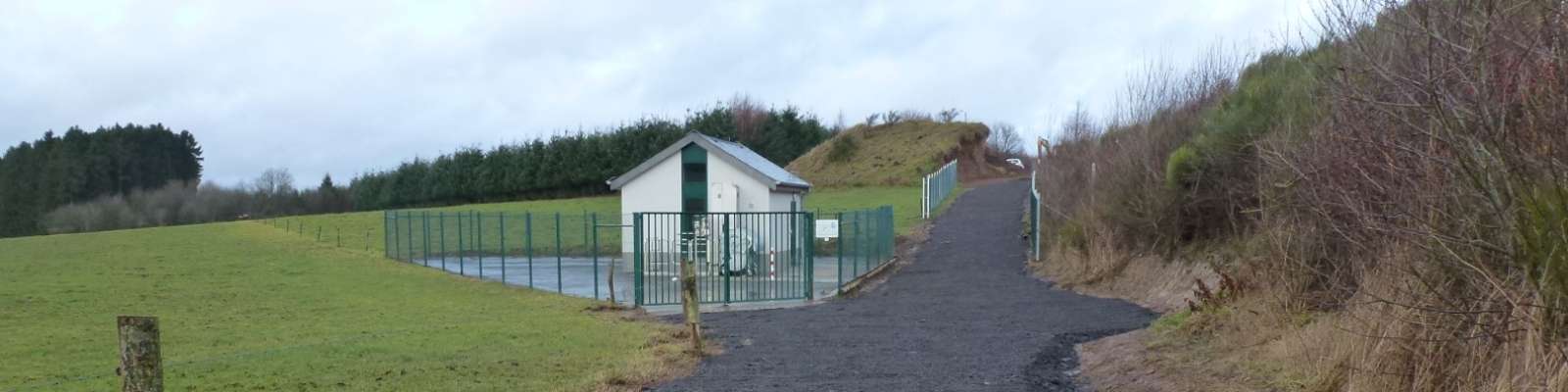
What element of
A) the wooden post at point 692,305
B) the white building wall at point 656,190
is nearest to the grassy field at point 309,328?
the wooden post at point 692,305

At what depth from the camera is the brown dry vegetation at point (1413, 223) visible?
6.14m

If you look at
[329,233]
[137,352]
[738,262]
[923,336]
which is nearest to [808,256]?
[738,262]

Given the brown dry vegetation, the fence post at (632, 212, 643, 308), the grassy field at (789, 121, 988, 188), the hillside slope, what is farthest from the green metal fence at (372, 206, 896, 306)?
the hillside slope

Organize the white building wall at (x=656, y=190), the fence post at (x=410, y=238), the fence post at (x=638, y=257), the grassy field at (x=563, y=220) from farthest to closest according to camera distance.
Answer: the grassy field at (x=563, y=220) → the fence post at (x=410, y=238) → the white building wall at (x=656, y=190) → the fence post at (x=638, y=257)

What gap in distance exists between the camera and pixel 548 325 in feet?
57.7

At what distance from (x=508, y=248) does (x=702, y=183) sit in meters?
10.4

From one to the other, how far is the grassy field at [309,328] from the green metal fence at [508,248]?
855 mm

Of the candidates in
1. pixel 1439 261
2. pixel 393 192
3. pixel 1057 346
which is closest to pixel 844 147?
pixel 393 192

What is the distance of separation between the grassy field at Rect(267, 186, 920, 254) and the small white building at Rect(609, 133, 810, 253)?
1234mm

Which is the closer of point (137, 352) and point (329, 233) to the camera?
point (137, 352)

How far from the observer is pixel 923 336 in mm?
14828

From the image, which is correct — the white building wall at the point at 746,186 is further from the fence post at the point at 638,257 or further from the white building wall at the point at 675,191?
the fence post at the point at 638,257

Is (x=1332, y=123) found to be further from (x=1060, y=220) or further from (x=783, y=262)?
(x=1060, y=220)

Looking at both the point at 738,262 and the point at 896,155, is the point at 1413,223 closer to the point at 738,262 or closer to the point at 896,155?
the point at 738,262
